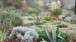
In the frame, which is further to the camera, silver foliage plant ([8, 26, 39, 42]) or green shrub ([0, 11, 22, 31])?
green shrub ([0, 11, 22, 31])

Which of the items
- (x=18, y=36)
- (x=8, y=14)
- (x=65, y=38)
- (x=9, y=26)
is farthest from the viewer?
(x=8, y=14)

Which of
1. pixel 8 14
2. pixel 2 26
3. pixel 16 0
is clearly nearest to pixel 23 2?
pixel 16 0

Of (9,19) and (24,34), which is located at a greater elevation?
(24,34)

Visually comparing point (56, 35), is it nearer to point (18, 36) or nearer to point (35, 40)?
point (35, 40)

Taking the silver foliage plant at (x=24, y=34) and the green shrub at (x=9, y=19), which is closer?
the silver foliage plant at (x=24, y=34)

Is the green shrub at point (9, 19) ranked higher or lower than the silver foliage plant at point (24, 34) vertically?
lower

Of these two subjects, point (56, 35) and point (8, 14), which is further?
point (8, 14)

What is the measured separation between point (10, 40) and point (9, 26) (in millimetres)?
2232

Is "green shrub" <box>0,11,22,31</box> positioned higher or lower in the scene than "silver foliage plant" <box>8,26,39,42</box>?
lower

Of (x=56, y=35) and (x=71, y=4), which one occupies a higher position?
(x=56, y=35)

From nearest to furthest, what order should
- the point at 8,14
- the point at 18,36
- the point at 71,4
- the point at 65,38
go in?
1. the point at 18,36
2. the point at 65,38
3. the point at 8,14
4. the point at 71,4

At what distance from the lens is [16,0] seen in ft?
73.2

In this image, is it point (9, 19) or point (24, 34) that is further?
point (9, 19)

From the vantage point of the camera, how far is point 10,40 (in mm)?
8086
